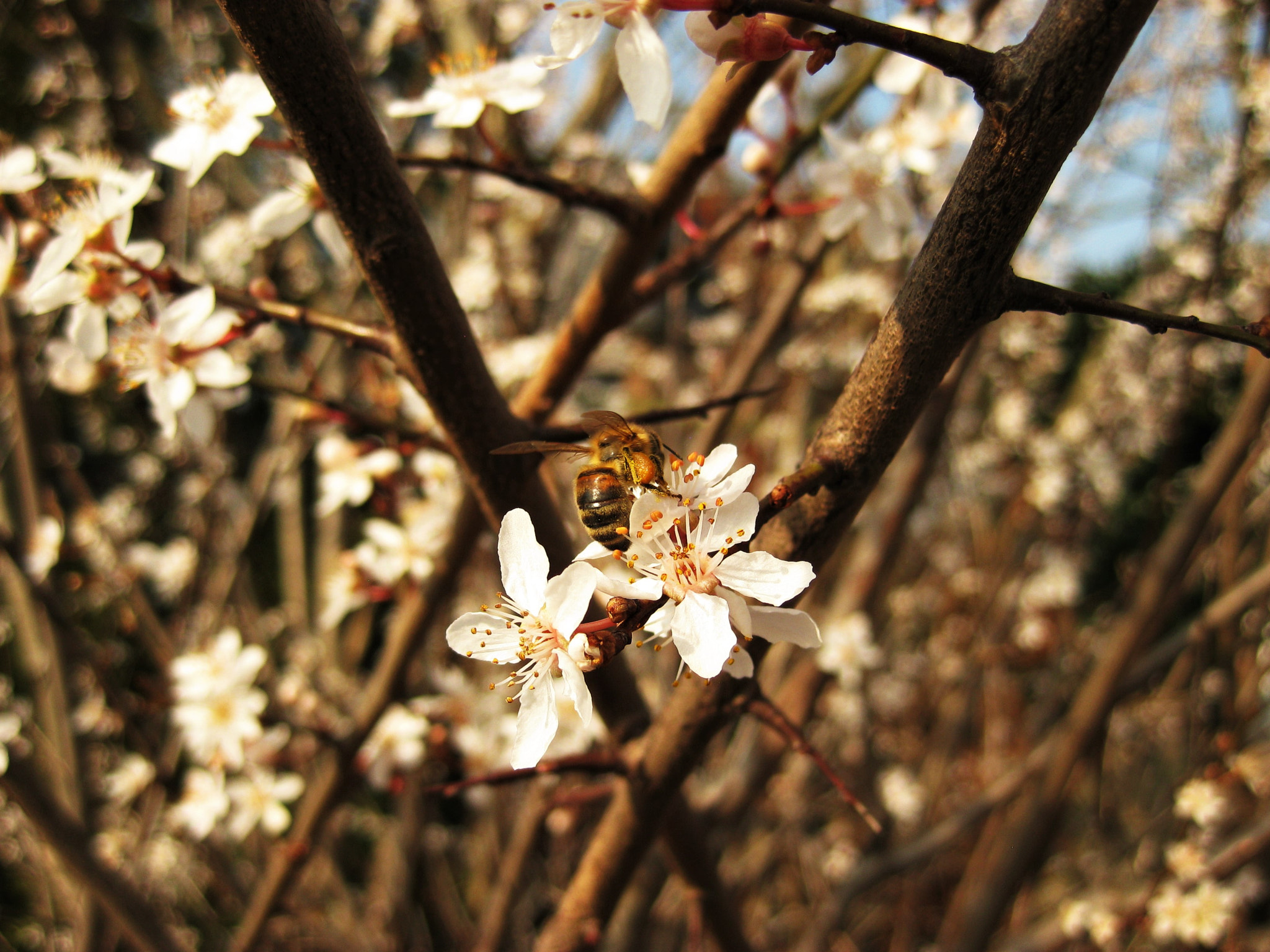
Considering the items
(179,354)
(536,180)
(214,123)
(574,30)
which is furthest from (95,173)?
(574,30)

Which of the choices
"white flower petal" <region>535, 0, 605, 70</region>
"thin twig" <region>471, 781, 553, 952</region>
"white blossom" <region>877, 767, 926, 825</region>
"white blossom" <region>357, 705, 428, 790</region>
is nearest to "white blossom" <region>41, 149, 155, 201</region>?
"white flower petal" <region>535, 0, 605, 70</region>

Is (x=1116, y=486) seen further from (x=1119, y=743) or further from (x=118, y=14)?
(x=118, y=14)

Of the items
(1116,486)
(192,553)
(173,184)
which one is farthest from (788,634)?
(173,184)

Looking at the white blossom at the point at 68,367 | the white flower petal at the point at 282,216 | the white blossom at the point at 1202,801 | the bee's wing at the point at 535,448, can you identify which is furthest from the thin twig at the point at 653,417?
the white blossom at the point at 1202,801

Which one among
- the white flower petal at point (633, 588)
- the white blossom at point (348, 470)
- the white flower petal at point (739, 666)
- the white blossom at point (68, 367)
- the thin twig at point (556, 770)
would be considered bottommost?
the white blossom at point (348, 470)

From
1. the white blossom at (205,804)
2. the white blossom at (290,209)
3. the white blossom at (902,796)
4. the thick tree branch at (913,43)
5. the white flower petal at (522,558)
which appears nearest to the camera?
the thick tree branch at (913,43)

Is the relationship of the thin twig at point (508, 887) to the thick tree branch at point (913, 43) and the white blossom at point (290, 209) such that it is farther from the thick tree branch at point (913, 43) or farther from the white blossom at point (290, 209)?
the thick tree branch at point (913, 43)
